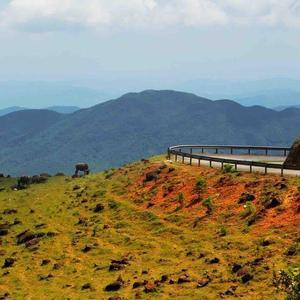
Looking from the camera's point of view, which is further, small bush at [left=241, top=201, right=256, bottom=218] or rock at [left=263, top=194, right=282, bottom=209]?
rock at [left=263, top=194, right=282, bottom=209]

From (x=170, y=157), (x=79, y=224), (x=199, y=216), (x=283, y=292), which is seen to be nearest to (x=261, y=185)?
(x=199, y=216)

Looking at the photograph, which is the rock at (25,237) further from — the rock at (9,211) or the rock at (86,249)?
the rock at (9,211)

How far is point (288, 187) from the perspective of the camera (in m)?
42.8

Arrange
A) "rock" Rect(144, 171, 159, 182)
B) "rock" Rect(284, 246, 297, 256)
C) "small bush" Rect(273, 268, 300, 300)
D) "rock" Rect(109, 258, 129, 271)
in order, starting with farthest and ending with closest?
"rock" Rect(144, 171, 159, 182), "rock" Rect(109, 258, 129, 271), "rock" Rect(284, 246, 297, 256), "small bush" Rect(273, 268, 300, 300)

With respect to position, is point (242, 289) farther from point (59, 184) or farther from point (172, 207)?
point (59, 184)

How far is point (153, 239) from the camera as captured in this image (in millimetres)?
38969

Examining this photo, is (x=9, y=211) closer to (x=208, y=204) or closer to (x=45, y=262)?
(x=45, y=262)

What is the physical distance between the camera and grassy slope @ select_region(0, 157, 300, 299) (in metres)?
29.0

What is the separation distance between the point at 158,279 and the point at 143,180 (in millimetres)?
29594

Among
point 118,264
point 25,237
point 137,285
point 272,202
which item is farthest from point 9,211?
point 137,285

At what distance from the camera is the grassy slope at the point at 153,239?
29.0 meters

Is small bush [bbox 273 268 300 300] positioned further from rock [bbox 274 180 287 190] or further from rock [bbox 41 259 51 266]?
rock [bbox 274 180 287 190]

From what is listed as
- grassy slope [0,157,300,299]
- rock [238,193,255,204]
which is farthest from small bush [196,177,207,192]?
rock [238,193,255,204]

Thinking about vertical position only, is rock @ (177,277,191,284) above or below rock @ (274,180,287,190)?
below
